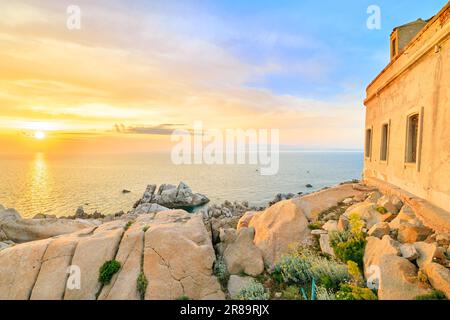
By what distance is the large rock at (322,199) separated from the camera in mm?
11733

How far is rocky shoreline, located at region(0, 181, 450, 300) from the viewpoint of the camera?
6340mm

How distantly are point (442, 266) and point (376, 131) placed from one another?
40.2 ft

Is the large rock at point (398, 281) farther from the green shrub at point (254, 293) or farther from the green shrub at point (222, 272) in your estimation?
the green shrub at point (222, 272)

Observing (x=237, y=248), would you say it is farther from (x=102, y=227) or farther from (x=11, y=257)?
(x=11, y=257)

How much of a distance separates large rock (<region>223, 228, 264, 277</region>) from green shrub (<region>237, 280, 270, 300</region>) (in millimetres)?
850

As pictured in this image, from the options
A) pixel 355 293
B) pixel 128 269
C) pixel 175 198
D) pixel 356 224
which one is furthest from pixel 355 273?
pixel 175 198

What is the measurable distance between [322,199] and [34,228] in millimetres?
22899

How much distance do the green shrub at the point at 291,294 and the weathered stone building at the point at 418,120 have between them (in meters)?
5.05

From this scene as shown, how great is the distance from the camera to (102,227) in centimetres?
1089

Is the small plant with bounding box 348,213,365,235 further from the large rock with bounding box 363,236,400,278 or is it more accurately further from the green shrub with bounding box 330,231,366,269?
the large rock with bounding box 363,236,400,278

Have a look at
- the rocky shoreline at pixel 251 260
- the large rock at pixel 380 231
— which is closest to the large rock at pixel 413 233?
the rocky shoreline at pixel 251 260

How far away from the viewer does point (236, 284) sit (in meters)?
7.88

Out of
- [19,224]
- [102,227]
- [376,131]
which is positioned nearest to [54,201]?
[19,224]

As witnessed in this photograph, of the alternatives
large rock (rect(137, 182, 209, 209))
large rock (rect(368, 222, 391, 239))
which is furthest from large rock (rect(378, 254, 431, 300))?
large rock (rect(137, 182, 209, 209))
